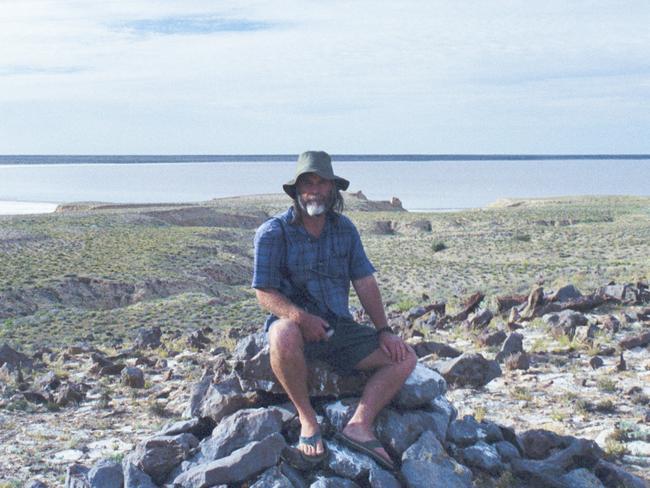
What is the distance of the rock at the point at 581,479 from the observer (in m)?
6.18

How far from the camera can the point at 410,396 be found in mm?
6590

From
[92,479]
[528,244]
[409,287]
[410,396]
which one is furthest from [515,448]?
[528,244]

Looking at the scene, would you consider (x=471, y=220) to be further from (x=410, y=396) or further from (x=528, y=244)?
(x=410, y=396)

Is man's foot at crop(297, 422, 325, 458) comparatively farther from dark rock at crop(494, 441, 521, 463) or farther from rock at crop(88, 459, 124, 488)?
dark rock at crop(494, 441, 521, 463)

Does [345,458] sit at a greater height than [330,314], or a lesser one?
lesser

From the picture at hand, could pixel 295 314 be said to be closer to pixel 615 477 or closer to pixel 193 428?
pixel 193 428

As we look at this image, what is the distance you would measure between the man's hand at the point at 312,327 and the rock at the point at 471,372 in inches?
122

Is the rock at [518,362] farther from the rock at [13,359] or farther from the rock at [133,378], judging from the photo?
the rock at [13,359]

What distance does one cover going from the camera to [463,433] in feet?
21.8

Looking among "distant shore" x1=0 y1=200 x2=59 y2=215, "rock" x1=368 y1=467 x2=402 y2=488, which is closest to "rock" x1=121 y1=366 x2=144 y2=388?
"rock" x1=368 y1=467 x2=402 y2=488

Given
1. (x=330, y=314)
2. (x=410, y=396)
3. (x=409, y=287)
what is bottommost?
(x=409, y=287)

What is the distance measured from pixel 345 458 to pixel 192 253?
81.5 feet

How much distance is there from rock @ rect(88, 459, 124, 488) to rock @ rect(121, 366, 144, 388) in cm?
418

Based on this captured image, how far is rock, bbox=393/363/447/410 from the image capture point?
659cm
